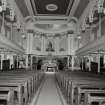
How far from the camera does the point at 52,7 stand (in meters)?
14.3

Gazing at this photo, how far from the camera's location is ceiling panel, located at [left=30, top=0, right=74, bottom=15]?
42.9 feet

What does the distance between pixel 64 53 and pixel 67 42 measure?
3.86 feet

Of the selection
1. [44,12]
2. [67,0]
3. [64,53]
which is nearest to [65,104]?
[67,0]

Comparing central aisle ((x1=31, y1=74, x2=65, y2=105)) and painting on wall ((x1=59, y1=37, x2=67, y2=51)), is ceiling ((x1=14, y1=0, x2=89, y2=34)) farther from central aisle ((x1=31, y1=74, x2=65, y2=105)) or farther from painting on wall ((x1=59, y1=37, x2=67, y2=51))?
central aisle ((x1=31, y1=74, x2=65, y2=105))

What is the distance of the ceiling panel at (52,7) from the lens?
42.9 feet

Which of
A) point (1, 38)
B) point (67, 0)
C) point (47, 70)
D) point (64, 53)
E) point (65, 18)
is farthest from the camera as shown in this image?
point (47, 70)

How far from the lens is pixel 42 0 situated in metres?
12.8

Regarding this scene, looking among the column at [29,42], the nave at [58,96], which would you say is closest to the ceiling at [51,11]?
the column at [29,42]

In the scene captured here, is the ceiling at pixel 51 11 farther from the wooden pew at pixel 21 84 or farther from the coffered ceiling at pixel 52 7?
the wooden pew at pixel 21 84

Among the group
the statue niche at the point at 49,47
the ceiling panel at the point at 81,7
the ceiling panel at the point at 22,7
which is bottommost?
the statue niche at the point at 49,47

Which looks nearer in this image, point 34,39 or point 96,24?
point 96,24

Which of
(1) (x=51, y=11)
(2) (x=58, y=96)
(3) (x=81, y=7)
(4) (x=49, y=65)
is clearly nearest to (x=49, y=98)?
(2) (x=58, y=96)

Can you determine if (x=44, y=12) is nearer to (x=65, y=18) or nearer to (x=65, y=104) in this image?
(x=65, y=18)

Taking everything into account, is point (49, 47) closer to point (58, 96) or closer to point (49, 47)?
point (49, 47)
